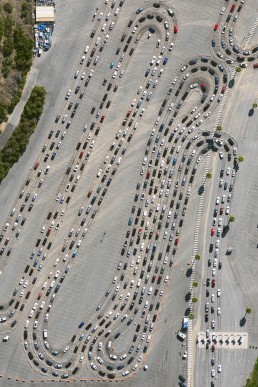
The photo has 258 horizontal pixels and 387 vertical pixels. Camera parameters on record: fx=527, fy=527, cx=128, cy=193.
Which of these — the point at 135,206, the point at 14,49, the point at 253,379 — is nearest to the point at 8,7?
the point at 14,49

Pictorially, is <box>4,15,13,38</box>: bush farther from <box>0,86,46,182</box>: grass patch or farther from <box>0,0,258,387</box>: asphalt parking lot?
<box>0,86,46,182</box>: grass patch

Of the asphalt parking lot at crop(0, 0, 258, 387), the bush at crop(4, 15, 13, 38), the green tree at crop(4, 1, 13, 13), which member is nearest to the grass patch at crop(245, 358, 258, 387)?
the asphalt parking lot at crop(0, 0, 258, 387)

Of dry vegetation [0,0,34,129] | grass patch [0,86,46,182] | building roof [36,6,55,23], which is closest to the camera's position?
dry vegetation [0,0,34,129]

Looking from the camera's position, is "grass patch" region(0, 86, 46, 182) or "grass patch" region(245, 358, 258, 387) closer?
"grass patch" region(0, 86, 46, 182)

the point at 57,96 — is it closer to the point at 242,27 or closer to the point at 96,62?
the point at 96,62

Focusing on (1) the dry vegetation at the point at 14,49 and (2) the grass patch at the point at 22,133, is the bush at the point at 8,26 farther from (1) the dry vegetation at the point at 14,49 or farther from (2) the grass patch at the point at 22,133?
(2) the grass patch at the point at 22,133

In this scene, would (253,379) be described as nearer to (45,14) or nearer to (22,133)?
(22,133)

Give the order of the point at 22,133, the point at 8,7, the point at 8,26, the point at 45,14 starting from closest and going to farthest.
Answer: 1. the point at 8,7
2. the point at 8,26
3. the point at 22,133
4. the point at 45,14
